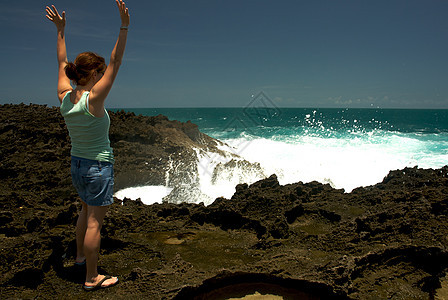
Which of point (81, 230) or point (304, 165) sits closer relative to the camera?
point (81, 230)

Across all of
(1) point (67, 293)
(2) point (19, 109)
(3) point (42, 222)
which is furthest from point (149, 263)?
(2) point (19, 109)

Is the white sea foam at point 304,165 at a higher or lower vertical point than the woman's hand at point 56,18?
lower

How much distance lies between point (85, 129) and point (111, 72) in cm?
44

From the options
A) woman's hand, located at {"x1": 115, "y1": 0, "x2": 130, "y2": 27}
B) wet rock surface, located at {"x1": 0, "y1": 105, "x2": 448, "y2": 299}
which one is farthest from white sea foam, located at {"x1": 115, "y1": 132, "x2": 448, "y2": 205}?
woman's hand, located at {"x1": 115, "y1": 0, "x2": 130, "y2": 27}

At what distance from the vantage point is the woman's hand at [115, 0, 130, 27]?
A: 75.5 inches

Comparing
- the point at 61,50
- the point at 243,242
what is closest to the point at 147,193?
the point at 243,242

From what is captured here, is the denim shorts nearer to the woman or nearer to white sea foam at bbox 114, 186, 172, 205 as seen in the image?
the woman

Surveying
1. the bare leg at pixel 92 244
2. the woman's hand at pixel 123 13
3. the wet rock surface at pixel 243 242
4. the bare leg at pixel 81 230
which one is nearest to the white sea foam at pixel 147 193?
the wet rock surface at pixel 243 242

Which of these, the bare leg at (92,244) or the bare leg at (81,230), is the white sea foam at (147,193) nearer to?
the bare leg at (81,230)

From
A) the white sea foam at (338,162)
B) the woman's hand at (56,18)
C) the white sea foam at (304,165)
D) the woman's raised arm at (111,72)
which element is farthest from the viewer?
the white sea foam at (338,162)

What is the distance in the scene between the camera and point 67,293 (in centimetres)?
206

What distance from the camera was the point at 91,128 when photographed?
1988 mm

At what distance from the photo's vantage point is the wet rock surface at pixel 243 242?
217 cm

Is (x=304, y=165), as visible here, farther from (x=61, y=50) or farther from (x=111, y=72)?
(x=111, y=72)
